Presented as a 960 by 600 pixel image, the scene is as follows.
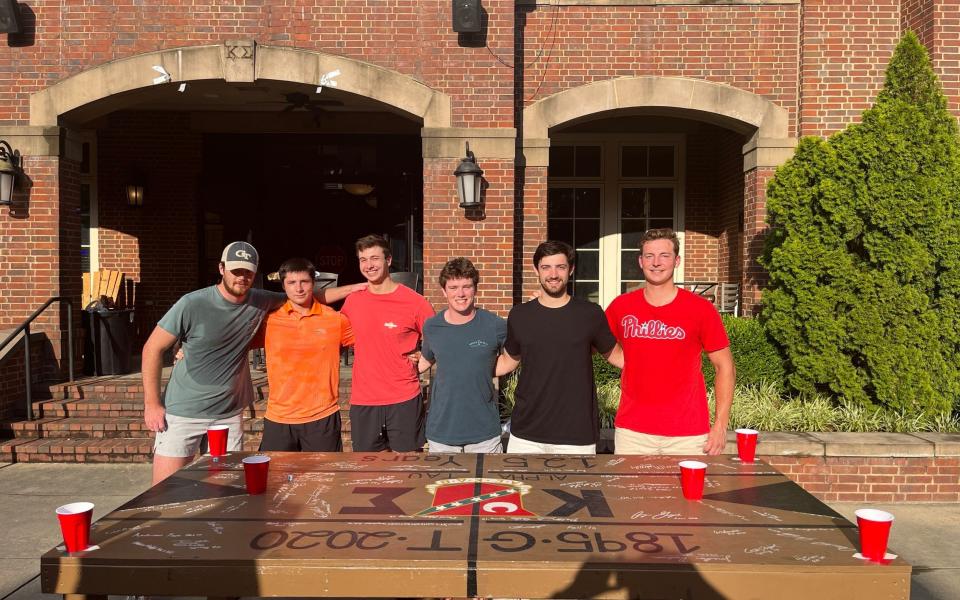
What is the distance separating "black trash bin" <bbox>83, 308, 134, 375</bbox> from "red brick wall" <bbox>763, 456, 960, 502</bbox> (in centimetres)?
716

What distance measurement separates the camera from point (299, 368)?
4.09 meters

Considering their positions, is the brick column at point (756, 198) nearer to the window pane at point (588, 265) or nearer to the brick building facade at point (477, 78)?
the brick building facade at point (477, 78)

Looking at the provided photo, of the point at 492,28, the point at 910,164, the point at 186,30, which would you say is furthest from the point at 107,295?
the point at 910,164

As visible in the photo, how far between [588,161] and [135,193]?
275 inches

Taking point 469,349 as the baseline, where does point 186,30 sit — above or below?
above

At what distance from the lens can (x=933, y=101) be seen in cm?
686

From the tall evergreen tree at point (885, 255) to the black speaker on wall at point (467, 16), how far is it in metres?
3.71

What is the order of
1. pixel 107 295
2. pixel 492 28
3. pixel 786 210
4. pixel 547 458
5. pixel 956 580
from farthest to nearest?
pixel 107 295, pixel 492 28, pixel 786 210, pixel 956 580, pixel 547 458

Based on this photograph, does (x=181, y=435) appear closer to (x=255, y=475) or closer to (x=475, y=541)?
(x=255, y=475)

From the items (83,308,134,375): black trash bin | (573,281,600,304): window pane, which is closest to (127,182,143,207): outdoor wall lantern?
(83,308,134,375): black trash bin

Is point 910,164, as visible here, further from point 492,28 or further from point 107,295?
point 107,295

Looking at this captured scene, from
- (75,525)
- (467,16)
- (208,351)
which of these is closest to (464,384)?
(208,351)

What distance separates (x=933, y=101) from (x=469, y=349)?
562 cm

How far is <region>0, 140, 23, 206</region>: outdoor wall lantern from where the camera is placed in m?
7.77
